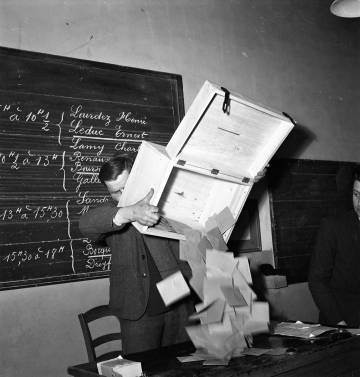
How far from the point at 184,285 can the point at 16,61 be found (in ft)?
5.57

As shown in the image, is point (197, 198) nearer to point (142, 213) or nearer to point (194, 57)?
point (142, 213)

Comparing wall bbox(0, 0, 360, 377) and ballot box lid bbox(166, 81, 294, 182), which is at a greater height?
wall bbox(0, 0, 360, 377)

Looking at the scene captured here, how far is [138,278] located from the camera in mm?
2207

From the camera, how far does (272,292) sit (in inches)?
143

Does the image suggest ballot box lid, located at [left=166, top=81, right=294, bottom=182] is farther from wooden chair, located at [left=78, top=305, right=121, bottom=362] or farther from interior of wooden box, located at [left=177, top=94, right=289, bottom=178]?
wooden chair, located at [left=78, top=305, right=121, bottom=362]

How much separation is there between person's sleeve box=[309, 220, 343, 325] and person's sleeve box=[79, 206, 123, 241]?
3.56 feet

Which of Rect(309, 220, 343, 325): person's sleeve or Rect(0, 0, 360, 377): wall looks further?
Rect(0, 0, 360, 377): wall

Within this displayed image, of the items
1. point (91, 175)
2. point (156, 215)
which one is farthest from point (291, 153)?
Result: point (156, 215)

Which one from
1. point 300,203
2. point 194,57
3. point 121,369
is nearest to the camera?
point 121,369

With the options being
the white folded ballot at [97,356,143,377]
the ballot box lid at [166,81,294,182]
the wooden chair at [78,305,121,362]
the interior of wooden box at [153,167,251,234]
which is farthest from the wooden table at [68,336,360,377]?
the ballot box lid at [166,81,294,182]

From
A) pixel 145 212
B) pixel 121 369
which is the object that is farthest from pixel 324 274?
pixel 121 369

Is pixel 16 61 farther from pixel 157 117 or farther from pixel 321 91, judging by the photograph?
pixel 321 91

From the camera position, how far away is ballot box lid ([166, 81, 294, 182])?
71.4 inches

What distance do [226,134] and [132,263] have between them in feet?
2.38
